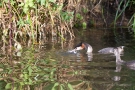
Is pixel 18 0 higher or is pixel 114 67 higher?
pixel 18 0

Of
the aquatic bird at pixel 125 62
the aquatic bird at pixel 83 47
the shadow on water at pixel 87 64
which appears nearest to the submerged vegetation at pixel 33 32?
the shadow on water at pixel 87 64

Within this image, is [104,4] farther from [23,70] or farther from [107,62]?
[23,70]

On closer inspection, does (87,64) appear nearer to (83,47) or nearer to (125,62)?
(125,62)

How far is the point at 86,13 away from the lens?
1518cm

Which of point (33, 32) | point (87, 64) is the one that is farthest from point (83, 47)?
point (87, 64)

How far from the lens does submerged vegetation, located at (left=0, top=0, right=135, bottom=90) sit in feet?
23.7

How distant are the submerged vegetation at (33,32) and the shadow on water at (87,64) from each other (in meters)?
0.07

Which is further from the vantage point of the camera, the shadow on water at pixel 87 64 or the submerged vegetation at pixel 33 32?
the submerged vegetation at pixel 33 32

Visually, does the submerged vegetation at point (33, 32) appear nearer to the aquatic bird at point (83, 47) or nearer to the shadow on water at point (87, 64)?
the shadow on water at point (87, 64)

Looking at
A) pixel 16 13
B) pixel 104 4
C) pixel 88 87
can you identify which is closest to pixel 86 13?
pixel 104 4

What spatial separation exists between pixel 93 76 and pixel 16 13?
402cm

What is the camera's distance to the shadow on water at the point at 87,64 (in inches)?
275

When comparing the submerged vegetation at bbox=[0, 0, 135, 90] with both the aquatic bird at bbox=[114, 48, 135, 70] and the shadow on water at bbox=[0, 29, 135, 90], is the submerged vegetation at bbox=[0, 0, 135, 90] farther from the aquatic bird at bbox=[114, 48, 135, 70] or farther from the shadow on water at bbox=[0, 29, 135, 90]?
the aquatic bird at bbox=[114, 48, 135, 70]

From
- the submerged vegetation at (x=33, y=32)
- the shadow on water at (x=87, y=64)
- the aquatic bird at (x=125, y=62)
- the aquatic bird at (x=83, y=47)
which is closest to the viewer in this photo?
the shadow on water at (x=87, y=64)
